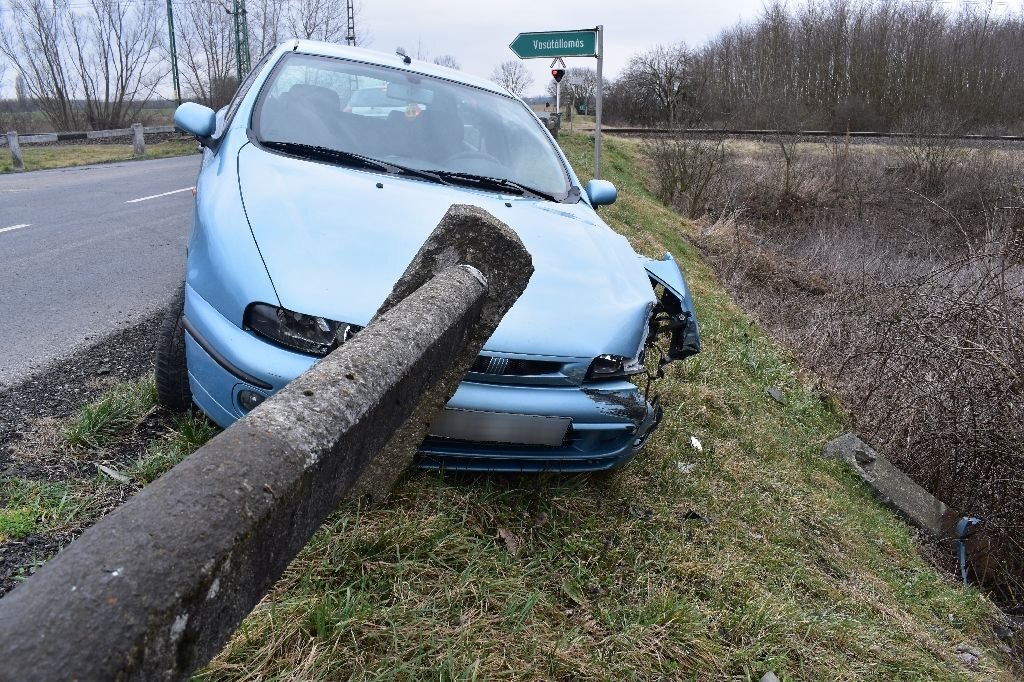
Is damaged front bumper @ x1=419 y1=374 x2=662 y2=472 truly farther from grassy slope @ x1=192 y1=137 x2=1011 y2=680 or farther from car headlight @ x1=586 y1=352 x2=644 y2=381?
grassy slope @ x1=192 y1=137 x2=1011 y2=680

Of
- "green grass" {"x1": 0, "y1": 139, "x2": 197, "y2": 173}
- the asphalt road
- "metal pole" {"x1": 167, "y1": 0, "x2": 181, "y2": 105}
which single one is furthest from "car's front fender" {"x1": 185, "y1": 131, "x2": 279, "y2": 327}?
"metal pole" {"x1": 167, "y1": 0, "x2": 181, "y2": 105}

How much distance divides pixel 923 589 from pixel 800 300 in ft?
28.0

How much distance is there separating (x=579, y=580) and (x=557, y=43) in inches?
368

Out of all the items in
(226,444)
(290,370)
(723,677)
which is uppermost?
(226,444)

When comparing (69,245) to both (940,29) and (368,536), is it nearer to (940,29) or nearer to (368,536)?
(368,536)

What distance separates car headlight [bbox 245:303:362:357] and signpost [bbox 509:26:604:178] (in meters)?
8.74

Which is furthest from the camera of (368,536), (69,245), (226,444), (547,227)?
(69,245)

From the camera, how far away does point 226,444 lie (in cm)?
104

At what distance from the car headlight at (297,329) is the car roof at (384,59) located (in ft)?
7.72

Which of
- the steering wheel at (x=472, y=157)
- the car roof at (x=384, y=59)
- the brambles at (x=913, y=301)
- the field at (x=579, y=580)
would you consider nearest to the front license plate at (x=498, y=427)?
the field at (x=579, y=580)

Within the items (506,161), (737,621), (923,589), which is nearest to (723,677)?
(737,621)

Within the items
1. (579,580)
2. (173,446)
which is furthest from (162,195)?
(579,580)

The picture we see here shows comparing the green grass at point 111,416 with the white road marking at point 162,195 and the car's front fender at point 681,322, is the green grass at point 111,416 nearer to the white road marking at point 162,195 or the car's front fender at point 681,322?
the car's front fender at point 681,322

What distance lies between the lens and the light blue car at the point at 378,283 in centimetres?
247
